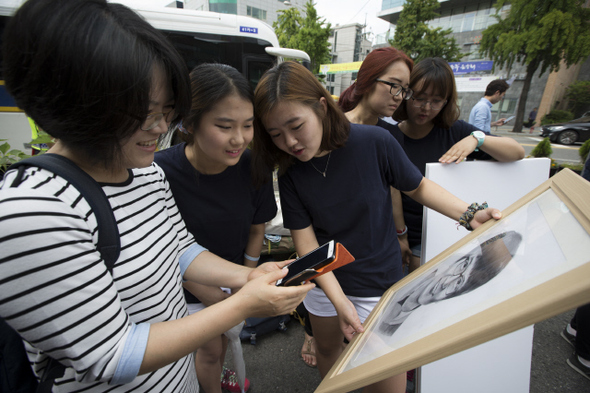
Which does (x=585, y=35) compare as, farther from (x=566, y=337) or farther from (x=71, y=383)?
(x=71, y=383)

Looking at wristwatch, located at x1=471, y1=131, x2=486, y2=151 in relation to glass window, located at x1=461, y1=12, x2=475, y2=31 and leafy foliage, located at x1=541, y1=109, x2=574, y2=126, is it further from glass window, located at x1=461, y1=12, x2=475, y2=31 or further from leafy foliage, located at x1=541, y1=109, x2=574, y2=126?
glass window, located at x1=461, y1=12, x2=475, y2=31

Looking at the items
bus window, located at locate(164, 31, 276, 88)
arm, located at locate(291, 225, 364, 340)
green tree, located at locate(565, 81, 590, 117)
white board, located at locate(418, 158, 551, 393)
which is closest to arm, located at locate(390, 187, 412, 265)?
white board, located at locate(418, 158, 551, 393)

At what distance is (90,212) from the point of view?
2.23ft

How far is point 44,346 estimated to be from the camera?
1.87ft

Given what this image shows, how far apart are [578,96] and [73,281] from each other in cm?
2744

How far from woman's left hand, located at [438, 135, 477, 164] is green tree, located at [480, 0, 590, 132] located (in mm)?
20444

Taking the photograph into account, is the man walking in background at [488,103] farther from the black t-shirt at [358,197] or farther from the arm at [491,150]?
the black t-shirt at [358,197]

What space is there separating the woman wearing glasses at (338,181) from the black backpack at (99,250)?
75 centimetres

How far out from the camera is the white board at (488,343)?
154cm

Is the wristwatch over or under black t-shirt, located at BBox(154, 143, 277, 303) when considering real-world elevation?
over

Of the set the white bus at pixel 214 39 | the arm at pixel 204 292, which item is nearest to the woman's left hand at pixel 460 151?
the arm at pixel 204 292

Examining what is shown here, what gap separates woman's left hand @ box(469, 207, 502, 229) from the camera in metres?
1.05

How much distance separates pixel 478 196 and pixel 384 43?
3385cm

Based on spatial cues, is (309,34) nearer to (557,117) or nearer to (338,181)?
(557,117)
